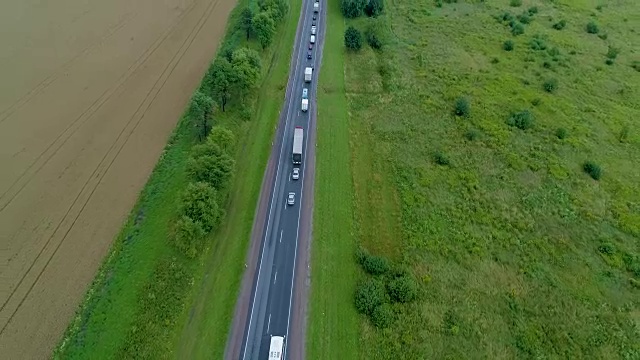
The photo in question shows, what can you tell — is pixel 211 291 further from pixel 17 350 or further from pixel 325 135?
pixel 325 135

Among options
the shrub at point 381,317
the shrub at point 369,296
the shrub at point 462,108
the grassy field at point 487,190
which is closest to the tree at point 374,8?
the grassy field at point 487,190

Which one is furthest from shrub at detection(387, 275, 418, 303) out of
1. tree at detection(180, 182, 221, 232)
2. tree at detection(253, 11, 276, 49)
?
tree at detection(253, 11, 276, 49)

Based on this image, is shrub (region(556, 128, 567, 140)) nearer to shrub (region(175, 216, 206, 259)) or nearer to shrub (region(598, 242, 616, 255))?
shrub (region(598, 242, 616, 255))

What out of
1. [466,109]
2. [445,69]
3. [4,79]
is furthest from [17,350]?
[445,69]

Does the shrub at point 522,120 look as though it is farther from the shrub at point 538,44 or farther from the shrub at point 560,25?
the shrub at point 560,25

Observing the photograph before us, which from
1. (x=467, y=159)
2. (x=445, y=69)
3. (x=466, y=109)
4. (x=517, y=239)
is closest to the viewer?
(x=517, y=239)

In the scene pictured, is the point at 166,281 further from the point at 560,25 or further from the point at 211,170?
the point at 560,25

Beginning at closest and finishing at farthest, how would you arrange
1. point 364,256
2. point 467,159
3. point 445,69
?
1. point 364,256
2. point 467,159
3. point 445,69
